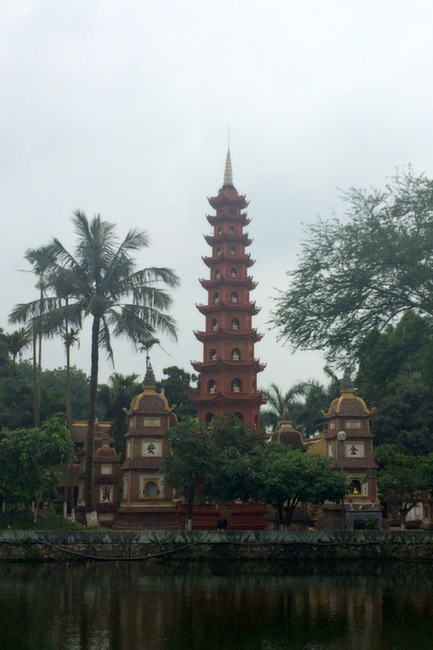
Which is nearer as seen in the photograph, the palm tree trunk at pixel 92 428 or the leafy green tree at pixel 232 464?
the palm tree trunk at pixel 92 428

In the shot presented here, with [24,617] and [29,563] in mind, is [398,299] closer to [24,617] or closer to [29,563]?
[24,617]

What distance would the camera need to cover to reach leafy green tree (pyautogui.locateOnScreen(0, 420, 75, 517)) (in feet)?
106

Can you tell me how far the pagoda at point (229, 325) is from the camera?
44875mm

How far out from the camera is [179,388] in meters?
60.1

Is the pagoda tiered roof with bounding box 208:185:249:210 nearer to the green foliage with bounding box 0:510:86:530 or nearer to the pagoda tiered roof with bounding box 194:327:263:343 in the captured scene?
the pagoda tiered roof with bounding box 194:327:263:343

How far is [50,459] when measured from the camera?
3259 centimetres

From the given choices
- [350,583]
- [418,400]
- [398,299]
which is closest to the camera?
[398,299]

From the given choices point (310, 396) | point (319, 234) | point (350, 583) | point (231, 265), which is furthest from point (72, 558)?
point (310, 396)

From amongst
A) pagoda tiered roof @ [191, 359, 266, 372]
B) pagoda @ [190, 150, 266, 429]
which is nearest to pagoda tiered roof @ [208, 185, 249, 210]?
pagoda @ [190, 150, 266, 429]

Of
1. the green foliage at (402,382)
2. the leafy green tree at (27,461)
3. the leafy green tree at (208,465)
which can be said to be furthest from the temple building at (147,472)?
the green foliage at (402,382)

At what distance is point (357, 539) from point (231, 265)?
22.4 metres

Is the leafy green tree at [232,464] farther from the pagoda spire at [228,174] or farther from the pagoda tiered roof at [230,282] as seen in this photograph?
the pagoda spire at [228,174]

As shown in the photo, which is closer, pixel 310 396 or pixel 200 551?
pixel 200 551

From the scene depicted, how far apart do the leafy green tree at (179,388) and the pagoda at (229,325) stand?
1299 cm
